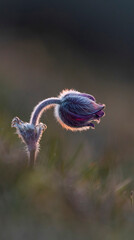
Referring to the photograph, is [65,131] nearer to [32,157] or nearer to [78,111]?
[78,111]

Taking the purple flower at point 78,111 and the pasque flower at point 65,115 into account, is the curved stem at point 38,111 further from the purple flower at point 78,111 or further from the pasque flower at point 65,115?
the purple flower at point 78,111

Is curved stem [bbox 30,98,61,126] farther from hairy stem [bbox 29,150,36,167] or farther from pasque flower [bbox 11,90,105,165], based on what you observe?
hairy stem [bbox 29,150,36,167]

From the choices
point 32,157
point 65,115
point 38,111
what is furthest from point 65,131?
point 32,157

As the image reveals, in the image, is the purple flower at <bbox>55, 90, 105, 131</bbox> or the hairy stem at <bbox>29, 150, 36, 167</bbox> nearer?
the hairy stem at <bbox>29, 150, 36, 167</bbox>

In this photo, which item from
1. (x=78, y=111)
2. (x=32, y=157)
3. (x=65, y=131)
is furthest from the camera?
(x=65, y=131)

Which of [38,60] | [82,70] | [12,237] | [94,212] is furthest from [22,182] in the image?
[82,70]

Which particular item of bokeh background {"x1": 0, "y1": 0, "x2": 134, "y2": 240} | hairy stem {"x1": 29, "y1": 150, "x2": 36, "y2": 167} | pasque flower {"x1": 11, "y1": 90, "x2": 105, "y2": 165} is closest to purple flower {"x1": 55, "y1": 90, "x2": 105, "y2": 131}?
pasque flower {"x1": 11, "y1": 90, "x2": 105, "y2": 165}

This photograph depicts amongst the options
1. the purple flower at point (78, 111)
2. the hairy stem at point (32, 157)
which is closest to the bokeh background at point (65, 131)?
the hairy stem at point (32, 157)

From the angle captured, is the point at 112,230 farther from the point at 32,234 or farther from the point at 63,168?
the point at 63,168
